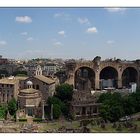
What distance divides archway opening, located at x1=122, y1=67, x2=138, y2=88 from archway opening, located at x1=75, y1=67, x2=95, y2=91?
0.63 metres

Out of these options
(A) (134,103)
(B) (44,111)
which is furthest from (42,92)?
(A) (134,103)

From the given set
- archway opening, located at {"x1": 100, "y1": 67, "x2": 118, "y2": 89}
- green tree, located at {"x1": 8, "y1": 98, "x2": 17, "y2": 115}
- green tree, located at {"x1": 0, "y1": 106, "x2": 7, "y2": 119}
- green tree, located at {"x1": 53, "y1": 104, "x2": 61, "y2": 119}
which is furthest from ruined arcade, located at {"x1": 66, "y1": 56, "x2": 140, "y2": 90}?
green tree, located at {"x1": 0, "y1": 106, "x2": 7, "y2": 119}

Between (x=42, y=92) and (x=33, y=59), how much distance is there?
84cm

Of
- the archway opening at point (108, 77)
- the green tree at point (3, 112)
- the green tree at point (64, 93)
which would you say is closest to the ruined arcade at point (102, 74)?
the archway opening at point (108, 77)

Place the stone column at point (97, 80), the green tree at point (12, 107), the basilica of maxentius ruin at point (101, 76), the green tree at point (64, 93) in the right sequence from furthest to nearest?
the stone column at point (97, 80)
the basilica of maxentius ruin at point (101, 76)
the green tree at point (64, 93)
the green tree at point (12, 107)

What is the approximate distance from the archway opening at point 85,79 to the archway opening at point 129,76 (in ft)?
2.07

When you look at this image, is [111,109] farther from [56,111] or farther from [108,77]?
[108,77]

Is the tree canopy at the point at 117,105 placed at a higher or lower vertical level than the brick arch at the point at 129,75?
lower

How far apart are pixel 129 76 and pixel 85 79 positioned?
89 centimetres

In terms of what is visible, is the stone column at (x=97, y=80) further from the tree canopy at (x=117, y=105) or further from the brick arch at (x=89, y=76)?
the tree canopy at (x=117, y=105)

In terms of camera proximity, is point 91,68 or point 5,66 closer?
point 5,66

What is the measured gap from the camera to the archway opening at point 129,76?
9.50m
